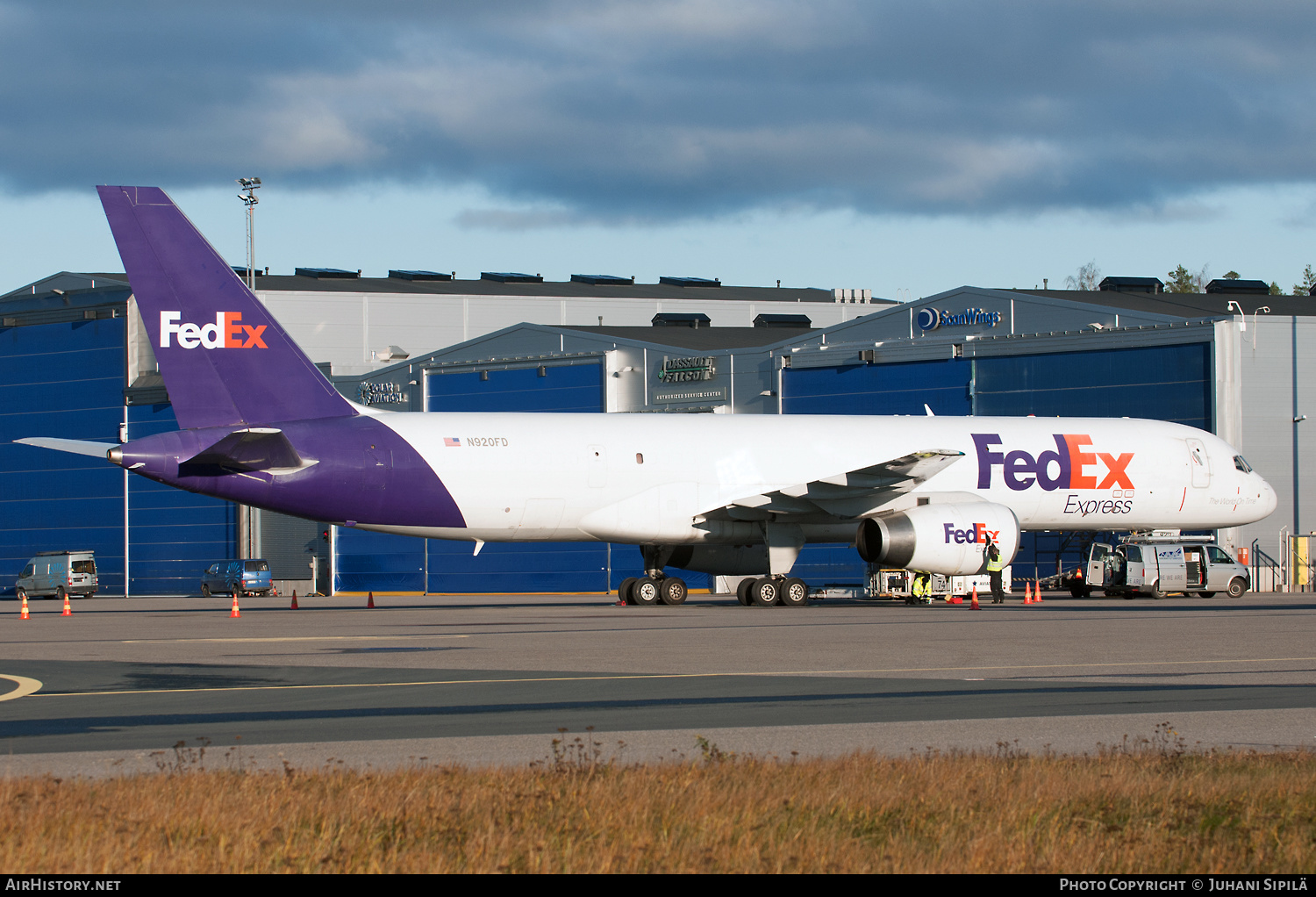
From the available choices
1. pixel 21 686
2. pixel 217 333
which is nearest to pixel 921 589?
pixel 217 333

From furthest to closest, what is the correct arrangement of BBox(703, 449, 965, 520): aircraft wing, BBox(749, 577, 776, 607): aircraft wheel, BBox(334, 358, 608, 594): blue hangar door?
BBox(334, 358, 608, 594): blue hangar door < BBox(749, 577, 776, 607): aircraft wheel < BBox(703, 449, 965, 520): aircraft wing

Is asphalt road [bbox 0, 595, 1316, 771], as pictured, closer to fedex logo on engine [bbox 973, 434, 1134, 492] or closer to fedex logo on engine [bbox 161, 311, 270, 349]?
fedex logo on engine [bbox 161, 311, 270, 349]

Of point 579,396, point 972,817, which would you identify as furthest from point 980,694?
point 579,396

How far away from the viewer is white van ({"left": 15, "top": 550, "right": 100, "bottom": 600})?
228 ft

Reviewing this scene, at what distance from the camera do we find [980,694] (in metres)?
14.4

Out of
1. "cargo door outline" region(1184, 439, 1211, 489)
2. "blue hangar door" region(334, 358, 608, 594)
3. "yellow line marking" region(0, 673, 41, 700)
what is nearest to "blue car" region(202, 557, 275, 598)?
"blue hangar door" region(334, 358, 608, 594)

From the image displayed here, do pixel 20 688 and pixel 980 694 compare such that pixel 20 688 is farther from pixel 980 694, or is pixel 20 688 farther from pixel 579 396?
pixel 579 396

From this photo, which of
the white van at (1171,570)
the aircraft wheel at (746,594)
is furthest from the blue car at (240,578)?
the white van at (1171,570)

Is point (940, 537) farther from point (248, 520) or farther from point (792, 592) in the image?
point (248, 520)

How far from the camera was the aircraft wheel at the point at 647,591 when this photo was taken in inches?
1415

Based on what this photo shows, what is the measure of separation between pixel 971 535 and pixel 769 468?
4953mm

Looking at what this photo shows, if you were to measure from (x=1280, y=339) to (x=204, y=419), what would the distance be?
1447 inches

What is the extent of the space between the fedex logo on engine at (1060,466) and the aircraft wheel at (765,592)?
6048 mm

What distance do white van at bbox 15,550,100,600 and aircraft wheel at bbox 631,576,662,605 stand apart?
4242cm
